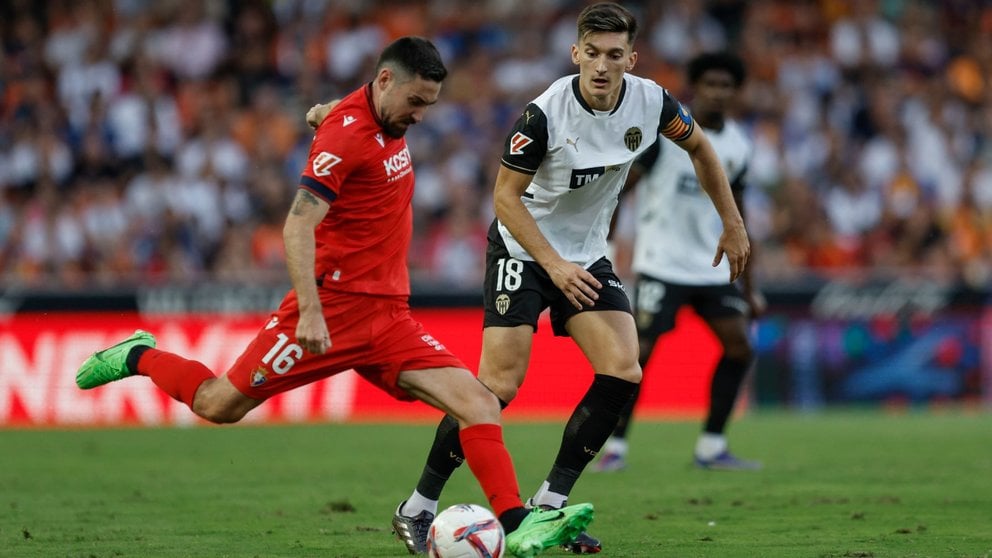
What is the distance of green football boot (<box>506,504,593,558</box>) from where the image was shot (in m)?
6.08

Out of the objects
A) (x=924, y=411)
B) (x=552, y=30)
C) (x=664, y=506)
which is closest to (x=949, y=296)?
(x=924, y=411)

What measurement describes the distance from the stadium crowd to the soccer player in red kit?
9718 mm

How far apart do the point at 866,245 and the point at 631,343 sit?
1247 cm

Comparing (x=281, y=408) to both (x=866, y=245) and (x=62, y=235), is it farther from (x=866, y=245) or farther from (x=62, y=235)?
(x=866, y=245)

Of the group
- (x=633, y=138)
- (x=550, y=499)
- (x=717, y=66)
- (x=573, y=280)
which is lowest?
(x=550, y=499)

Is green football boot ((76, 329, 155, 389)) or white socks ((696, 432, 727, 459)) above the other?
green football boot ((76, 329, 155, 389))

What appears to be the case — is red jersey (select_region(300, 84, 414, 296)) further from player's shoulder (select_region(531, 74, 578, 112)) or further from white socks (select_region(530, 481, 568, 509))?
white socks (select_region(530, 481, 568, 509))

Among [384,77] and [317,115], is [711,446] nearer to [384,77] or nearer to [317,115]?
[317,115]

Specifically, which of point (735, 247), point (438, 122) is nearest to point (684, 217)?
point (735, 247)

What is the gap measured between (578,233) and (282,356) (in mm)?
1656

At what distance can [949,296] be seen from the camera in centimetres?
1706

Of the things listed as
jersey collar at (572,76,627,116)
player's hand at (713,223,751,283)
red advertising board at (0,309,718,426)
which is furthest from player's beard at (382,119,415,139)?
red advertising board at (0,309,718,426)

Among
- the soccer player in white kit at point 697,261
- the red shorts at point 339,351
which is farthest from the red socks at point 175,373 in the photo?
the soccer player in white kit at point 697,261

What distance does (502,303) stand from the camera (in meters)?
7.21
